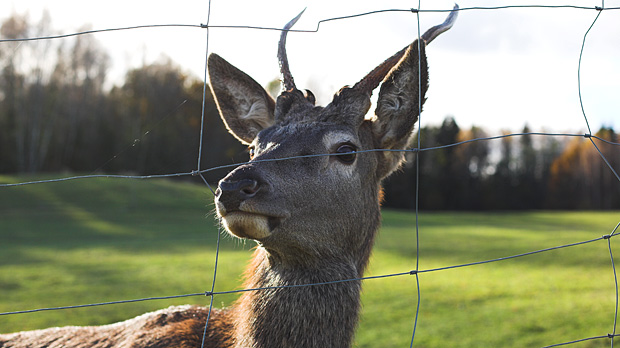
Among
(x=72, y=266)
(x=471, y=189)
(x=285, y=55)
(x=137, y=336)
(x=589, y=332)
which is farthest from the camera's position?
(x=471, y=189)

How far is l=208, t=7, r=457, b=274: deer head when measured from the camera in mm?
2572

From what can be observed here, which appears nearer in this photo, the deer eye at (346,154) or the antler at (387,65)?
the deer eye at (346,154)

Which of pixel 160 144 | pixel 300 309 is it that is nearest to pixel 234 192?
pixel 300 309

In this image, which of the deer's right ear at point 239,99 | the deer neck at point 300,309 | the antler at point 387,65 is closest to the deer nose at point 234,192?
the deer neck at point 300,309

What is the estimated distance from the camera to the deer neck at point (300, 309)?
2.84 metres

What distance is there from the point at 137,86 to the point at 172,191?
9901mm

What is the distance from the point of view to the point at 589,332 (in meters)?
7.46

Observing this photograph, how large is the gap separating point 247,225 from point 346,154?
79 cm

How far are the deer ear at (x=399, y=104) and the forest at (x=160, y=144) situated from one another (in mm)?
10464

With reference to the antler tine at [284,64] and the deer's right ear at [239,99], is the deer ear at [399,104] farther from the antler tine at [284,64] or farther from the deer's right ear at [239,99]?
the deer's right ear at [239,99]

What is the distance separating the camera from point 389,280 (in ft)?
37.4

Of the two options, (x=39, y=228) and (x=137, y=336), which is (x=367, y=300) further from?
(x=39, y=228)

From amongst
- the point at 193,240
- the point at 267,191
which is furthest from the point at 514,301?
the point at 193,240

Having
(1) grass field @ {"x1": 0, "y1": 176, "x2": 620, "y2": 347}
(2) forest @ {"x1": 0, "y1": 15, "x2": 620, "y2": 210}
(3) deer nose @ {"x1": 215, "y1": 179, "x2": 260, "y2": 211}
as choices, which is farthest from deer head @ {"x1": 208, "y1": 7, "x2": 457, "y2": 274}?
(2) forest @ {"x1": 0, "y1": 15, "x2": 620, "y2": 210}
